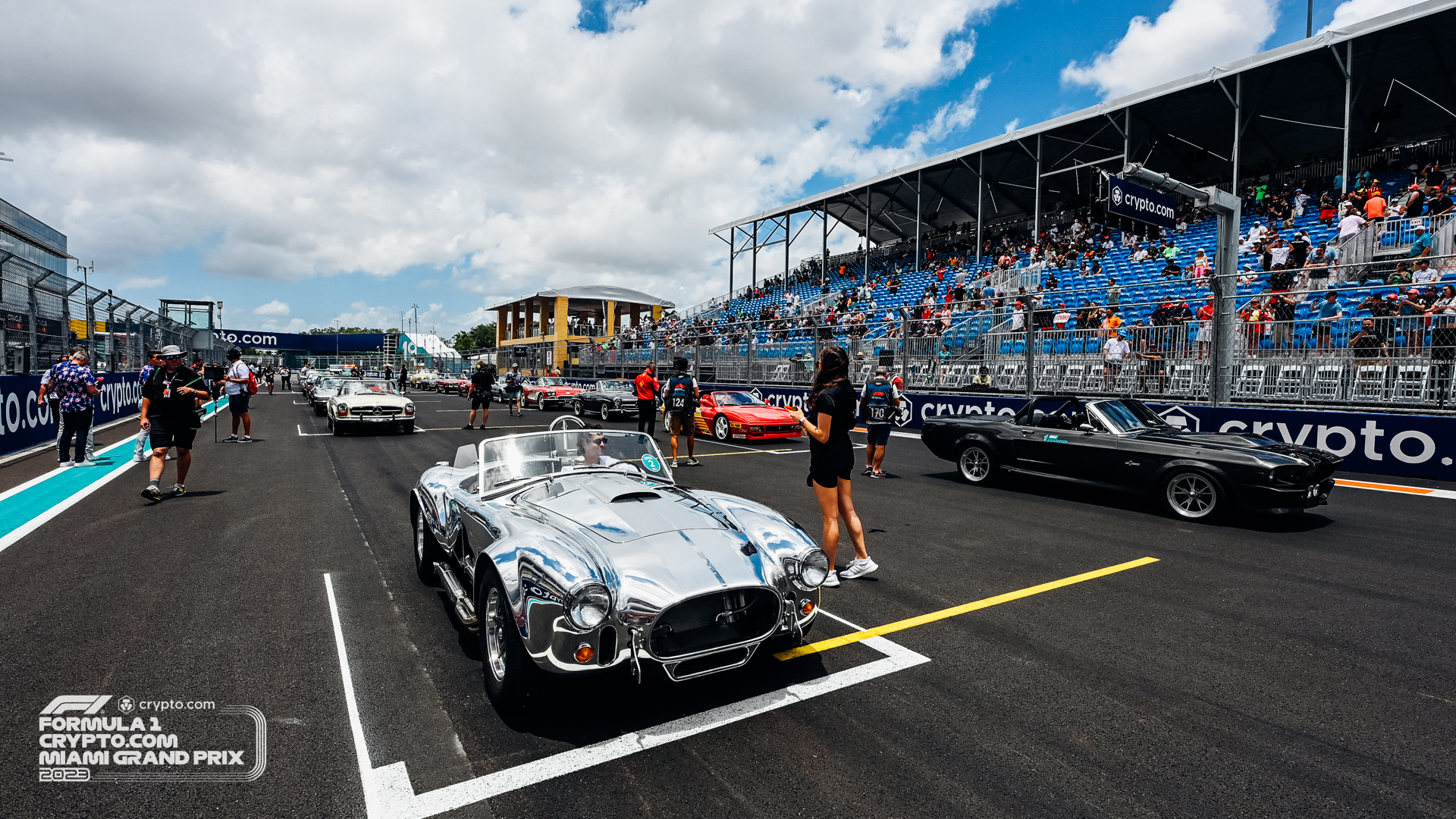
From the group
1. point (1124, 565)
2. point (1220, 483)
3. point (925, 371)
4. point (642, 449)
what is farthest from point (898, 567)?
point (925, 371)

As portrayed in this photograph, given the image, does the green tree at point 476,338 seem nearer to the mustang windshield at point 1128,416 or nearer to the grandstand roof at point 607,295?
the grandstand roof at point 607,295

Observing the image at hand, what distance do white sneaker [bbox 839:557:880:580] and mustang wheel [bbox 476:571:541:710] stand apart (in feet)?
8.67

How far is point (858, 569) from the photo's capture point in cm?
503

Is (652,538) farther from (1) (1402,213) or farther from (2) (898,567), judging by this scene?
(1) (1402,213)

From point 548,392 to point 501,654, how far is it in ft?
75.6

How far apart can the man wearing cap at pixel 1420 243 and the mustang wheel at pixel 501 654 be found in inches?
653

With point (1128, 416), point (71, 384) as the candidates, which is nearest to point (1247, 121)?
point (1128, 416)

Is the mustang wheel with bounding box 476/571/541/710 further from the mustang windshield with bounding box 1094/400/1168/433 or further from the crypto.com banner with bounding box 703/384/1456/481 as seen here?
the mustang windshield with bounding box 1094/400/1168/433

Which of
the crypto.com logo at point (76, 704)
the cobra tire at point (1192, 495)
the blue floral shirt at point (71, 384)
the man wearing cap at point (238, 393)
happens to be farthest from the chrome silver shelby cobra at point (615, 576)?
the man wearing cap at point (238, 393)

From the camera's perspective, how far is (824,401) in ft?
16.0

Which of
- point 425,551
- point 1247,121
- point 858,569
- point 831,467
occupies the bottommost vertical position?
point 858,569

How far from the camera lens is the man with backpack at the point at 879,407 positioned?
30.8 feet

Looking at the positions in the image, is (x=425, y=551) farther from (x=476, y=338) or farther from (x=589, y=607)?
(x=476, y=338)

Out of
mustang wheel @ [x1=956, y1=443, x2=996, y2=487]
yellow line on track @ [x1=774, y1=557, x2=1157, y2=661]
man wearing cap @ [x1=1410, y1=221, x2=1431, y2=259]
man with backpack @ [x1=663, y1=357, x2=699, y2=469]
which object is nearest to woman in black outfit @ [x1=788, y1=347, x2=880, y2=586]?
yellow line on track @ [x1=774, y1=557, x2=1157, y2=661]
